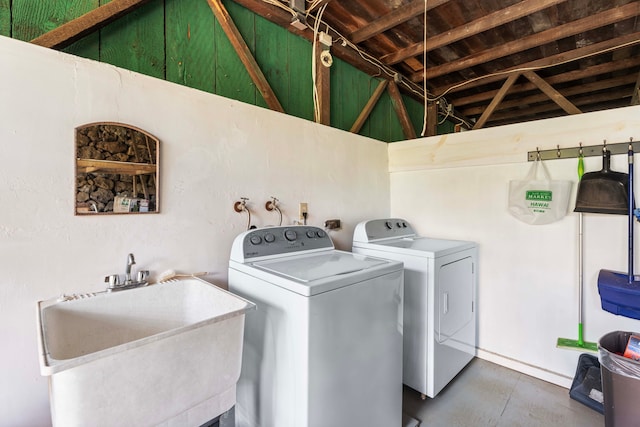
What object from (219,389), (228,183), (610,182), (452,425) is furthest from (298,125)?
(452,425)

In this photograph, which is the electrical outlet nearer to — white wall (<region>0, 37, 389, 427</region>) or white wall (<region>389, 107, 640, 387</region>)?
white wall (<region>0, 37, 389, 427</region>)

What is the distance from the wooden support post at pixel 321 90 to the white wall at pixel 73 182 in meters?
0.46

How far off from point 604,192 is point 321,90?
203 cm

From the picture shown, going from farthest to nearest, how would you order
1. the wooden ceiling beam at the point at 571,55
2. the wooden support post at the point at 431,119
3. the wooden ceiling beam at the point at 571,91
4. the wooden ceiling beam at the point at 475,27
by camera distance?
the wooden support post at the point at 431,119 < the wooden ceiling beam at the point at 571,91 < the wooden ceiling beam at the point at 571,55 < the wooden ceiling beam at the point at 475,27

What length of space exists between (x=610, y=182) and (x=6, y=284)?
9.80ft

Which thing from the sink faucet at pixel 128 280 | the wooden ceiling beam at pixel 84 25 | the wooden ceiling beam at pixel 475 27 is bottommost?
the sink faucet at pixel 128 280

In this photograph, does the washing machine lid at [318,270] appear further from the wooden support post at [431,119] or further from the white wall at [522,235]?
the wooden support post at [431,119]

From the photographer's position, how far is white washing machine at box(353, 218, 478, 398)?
1.76 m

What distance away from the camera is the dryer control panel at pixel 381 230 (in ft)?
7.01

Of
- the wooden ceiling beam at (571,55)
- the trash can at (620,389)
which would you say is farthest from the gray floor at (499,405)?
the wooden ceiling beam at (571,55)

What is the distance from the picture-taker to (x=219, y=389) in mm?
1024

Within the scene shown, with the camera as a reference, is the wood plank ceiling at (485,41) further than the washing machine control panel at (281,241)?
Yes

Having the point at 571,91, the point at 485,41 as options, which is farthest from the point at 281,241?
the point at 571,91

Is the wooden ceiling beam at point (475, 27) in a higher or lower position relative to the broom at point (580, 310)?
higher
